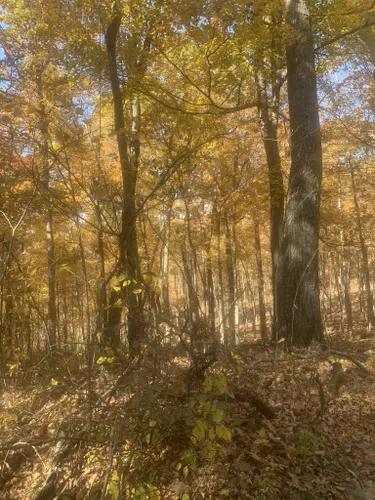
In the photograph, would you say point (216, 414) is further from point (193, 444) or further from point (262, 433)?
point (262, 433)

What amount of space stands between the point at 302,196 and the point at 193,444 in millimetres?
5291

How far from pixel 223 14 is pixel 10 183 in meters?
5.86

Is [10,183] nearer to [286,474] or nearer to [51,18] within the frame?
[51,18]

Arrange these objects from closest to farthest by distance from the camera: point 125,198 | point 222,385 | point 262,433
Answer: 1. point 222,385
2. point 262,433
3. point 125,198

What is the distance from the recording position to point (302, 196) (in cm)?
701

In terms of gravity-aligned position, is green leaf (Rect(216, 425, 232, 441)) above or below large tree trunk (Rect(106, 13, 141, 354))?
below

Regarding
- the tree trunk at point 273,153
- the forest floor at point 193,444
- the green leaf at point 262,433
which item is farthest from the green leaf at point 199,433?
the tree trunk at point 273,153

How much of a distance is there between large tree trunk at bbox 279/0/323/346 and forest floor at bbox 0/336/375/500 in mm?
1972

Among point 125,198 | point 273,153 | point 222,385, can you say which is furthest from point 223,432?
point 273,153

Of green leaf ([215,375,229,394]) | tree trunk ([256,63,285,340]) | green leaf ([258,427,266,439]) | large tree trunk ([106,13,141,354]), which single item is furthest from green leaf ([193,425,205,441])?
tree trunk ([256,63,285,340])

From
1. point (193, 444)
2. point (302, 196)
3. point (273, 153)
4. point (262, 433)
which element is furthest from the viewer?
point (273, 153)

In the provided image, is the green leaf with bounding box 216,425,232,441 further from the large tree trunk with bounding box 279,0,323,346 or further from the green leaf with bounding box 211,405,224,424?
the large tree trunk with bounding box 279,0,323,346

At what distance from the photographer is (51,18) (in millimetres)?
6656

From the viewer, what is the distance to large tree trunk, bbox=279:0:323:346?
6.61m
